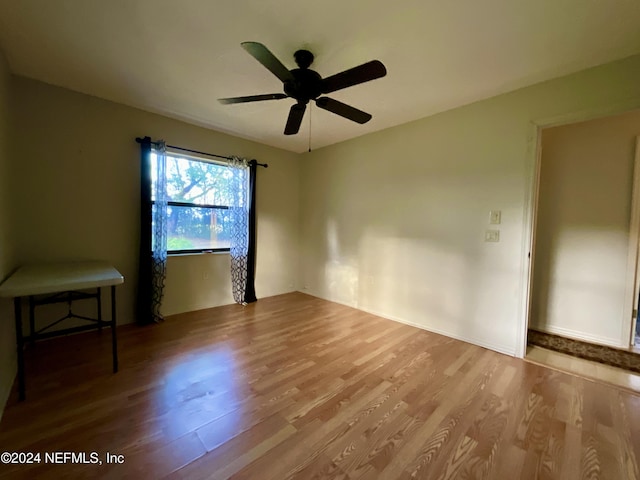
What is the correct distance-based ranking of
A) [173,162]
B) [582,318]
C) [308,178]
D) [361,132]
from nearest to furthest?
[582,318] → [173,162] → [361,132] → [308,178]

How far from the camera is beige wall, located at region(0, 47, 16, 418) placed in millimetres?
1757

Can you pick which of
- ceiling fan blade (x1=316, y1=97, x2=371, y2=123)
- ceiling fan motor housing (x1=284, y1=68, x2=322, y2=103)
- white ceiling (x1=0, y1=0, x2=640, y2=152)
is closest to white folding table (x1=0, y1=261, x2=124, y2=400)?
white ceiling (x1=0, y1=0, x2=640, y2=152)

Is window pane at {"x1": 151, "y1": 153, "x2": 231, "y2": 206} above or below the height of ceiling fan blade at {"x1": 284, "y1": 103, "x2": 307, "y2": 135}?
below

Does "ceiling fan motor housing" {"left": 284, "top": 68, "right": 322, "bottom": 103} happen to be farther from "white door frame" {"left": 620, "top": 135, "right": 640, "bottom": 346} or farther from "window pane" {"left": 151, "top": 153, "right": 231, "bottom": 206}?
"white door frame" {"left": 620, "top": 135, "right": 640, "bottom": 346}

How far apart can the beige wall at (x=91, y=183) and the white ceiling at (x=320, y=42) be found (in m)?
0.31

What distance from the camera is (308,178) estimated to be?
4570 mm

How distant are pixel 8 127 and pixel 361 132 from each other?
3.49m

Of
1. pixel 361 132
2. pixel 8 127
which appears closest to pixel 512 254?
pixel 361 132

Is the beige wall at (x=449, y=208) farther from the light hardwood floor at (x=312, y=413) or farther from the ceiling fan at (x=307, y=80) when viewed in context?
the ceiling fan at (x=307, y=80)

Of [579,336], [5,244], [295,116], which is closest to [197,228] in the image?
[5,244]

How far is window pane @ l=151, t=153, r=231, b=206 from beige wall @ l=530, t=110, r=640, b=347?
409cm

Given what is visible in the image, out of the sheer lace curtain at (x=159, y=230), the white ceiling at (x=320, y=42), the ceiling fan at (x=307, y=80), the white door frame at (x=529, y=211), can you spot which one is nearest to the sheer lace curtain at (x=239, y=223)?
the sheer lace curtain at (x=159, y=230)

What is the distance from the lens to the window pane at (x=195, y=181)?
10.9 feet

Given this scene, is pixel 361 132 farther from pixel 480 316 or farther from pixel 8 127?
pixel 8 127
